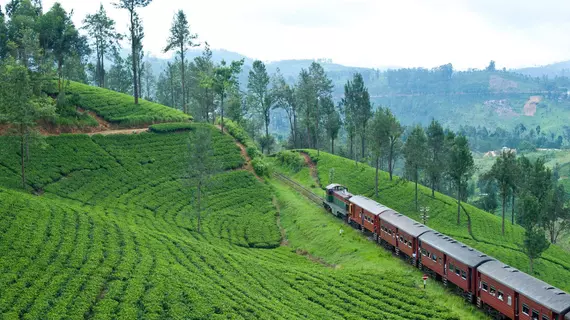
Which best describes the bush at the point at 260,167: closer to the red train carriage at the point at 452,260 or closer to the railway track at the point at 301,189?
the railway track at the point at 301,189

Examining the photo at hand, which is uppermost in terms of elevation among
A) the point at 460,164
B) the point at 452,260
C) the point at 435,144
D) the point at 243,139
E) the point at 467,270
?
the point at 243,139

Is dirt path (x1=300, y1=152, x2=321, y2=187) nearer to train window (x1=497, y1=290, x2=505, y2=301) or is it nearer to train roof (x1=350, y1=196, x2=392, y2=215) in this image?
train roof (x1=350, y1=196, x2=392, y2=215)

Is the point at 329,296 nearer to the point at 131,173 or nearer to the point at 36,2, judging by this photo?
the point at 131,173

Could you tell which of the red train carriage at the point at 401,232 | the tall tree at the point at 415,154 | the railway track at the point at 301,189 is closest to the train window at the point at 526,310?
the red train carriage at the point at 401,232

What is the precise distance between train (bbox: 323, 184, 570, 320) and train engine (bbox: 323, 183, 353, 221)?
1.96 metres

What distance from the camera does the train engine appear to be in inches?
2175

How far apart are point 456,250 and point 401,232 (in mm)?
6729

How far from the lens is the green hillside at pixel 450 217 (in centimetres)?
5372

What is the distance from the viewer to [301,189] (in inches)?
2768

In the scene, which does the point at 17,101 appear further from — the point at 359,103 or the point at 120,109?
the point at 359,103

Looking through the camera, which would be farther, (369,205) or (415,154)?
(415,154)

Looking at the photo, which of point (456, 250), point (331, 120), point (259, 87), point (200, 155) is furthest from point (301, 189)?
point (456, 250)

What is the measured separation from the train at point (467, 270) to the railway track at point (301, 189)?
1175 centimetres

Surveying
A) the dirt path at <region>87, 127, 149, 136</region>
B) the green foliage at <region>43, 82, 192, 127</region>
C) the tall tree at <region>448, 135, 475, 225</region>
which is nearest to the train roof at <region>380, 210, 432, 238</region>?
the tall tree at <region>448, 135, 475, 225</region>
